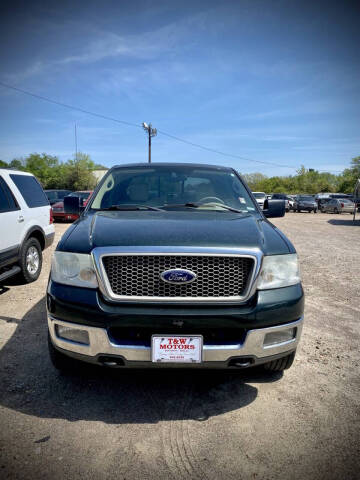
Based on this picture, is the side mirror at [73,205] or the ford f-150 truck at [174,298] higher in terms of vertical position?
the side mirror at [73,205]

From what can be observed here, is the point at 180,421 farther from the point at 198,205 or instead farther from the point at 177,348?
the point at 198,205

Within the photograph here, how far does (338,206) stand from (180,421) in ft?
105

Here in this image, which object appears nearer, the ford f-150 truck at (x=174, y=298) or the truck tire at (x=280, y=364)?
the ford f-150 truck at (x=174, y=298)

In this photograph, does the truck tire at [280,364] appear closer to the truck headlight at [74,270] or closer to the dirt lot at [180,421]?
the dirt lot at [180,421]

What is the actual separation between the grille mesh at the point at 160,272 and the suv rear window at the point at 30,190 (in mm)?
3983

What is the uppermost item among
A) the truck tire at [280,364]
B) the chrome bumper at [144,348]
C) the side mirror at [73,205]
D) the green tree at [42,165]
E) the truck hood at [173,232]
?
the green tree at [42,165]

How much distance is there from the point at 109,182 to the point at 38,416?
7.60 ft

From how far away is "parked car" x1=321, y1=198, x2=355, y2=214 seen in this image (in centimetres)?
2947

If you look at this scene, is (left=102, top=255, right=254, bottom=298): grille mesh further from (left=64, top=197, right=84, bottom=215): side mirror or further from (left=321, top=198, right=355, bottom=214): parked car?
(left=321, top=198, right=355, bottom=214): parked car

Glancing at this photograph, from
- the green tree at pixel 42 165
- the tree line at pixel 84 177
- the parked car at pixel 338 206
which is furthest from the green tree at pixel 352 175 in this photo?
the green tree at pixel 42 165

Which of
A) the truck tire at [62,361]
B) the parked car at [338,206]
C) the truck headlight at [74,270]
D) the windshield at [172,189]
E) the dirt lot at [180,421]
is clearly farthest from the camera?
the parked car at [338,206]

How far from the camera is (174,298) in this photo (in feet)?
6.79

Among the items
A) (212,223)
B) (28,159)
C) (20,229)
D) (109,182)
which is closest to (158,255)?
(212,223)

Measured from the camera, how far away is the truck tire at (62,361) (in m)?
2.45
